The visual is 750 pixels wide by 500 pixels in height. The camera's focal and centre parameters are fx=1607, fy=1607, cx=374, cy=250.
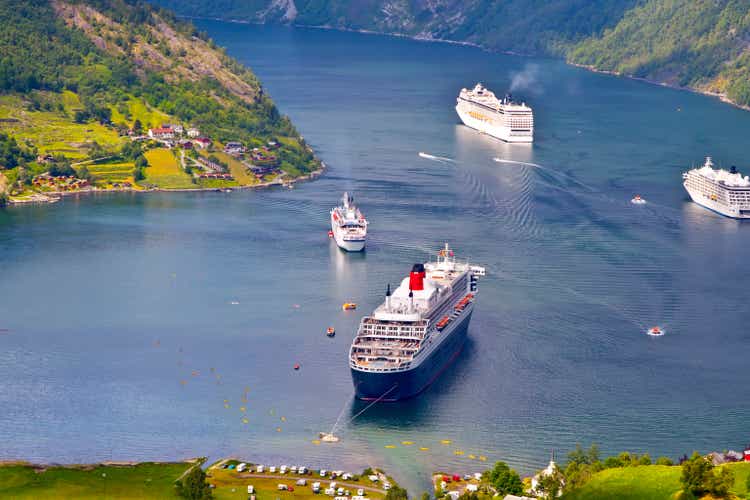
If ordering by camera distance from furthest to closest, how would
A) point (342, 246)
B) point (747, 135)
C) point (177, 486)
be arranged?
point (747, 135), point (342, 246), point (177, 486)

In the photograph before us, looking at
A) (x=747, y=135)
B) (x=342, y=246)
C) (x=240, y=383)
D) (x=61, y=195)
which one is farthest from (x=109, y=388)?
(x=747, y=135)

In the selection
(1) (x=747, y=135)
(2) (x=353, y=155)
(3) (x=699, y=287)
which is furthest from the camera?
(1) (x=747, y=135)

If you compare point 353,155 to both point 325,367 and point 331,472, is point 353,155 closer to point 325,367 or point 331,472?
point 325,367

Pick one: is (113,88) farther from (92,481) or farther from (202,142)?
(92,481)

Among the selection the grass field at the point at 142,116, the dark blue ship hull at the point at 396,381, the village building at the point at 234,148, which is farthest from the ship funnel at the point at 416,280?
the grass field at the point at 142,116

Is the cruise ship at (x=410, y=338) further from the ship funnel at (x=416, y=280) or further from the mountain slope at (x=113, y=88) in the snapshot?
the mountain slope at (x=113, y=88)

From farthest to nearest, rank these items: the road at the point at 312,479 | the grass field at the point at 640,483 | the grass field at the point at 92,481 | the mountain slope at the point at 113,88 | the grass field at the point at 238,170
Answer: the mountain slope at the point at 113,88, the grass field at the point at 238,170, the road at the point at 312,479, the grass field at the point at 92,481, the grass field at the point at 640,483
